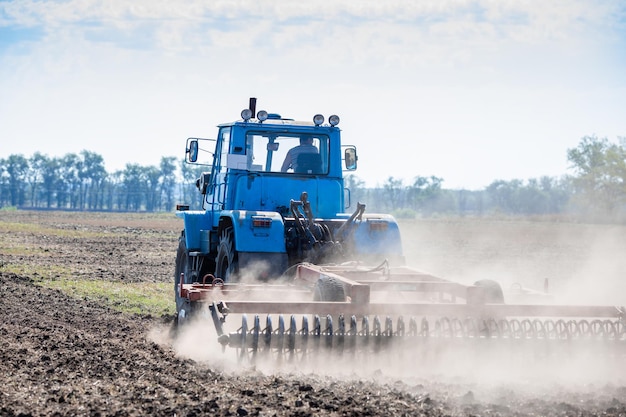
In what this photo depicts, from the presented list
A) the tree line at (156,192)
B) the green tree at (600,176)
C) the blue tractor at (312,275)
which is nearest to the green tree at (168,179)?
the tree line at (156,192)

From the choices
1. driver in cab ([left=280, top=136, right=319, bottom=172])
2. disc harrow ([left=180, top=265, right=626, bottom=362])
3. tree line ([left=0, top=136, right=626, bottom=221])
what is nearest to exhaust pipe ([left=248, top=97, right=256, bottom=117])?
driver in cab ([left=280, top=136, right=319, bottom=172])

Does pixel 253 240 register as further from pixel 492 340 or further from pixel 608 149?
pixel 608 149

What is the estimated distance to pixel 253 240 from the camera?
9953mm

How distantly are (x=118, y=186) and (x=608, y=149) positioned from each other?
7778 cm

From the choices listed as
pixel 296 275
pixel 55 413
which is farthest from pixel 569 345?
pixel 55 413

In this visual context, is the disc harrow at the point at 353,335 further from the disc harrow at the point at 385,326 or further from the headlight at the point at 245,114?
the headlight at the point at 245,114

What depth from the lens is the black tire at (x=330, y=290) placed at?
27.0ft

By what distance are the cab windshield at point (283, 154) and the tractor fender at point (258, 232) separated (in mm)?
1267

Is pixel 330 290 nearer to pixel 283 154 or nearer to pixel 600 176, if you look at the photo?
pixel 283 154

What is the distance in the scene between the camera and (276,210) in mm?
10961

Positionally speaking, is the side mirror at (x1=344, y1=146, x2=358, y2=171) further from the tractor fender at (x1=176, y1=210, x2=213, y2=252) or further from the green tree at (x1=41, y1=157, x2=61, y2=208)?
the green tree at (x1=41, y1=157, x2=61, y2=208)

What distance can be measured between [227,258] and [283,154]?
1.73m

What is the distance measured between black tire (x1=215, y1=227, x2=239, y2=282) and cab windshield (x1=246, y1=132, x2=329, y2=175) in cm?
109

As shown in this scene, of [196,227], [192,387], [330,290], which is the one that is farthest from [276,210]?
[192,387]
